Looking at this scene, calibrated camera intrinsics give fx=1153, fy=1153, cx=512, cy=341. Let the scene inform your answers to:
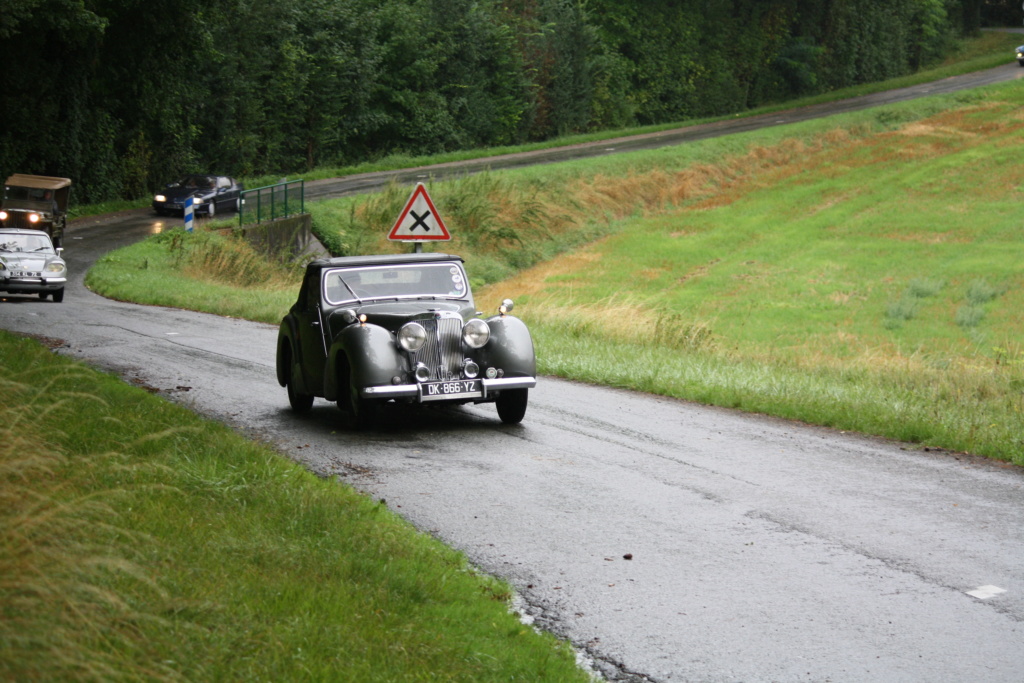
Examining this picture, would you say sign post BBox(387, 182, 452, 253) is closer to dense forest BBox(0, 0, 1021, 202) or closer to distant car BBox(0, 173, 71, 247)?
distant car BBox(0, 173, 71, 247)

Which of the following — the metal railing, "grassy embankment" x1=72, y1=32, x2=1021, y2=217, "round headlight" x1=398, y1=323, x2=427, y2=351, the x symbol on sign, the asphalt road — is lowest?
the asphalt road

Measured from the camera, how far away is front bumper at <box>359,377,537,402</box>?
1094cm

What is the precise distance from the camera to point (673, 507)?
27.6 feet

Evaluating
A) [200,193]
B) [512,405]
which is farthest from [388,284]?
[200,193]

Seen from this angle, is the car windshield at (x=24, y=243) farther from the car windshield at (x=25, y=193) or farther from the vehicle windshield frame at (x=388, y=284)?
the vehicle windshield frame at (x=388, y=284)

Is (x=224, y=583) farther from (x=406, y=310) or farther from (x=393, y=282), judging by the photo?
(x=393, y=282)

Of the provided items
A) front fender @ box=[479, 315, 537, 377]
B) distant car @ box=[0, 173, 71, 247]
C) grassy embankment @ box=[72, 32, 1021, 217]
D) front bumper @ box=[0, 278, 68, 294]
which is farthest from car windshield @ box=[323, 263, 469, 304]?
grassy embankment @ box=[72, 32, 1021, 217]

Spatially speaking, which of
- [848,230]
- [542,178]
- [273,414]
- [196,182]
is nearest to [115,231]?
[196,182]

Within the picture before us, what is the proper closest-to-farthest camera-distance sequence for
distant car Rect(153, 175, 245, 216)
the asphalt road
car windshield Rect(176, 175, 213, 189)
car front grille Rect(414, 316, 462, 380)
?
the asphalt road < car front grille Rect(414, 316, 462, 380) < distant car Rect(153, 175, 245, 216) < car windshield Rect(176, 175, 213, 189)

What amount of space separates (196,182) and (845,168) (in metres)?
30.1

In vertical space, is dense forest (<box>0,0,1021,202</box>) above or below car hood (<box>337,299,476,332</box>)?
above

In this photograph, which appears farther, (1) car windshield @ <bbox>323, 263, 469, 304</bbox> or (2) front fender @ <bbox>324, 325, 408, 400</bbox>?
(1) car windshield @ <bbox>323, 263, 469, 304</bbox>

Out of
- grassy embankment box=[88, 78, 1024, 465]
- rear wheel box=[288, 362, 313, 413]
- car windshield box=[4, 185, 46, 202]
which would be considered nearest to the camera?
rear wheel box=[288, 362, 313, 413]

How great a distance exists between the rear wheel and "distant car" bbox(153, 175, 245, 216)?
104 feet
